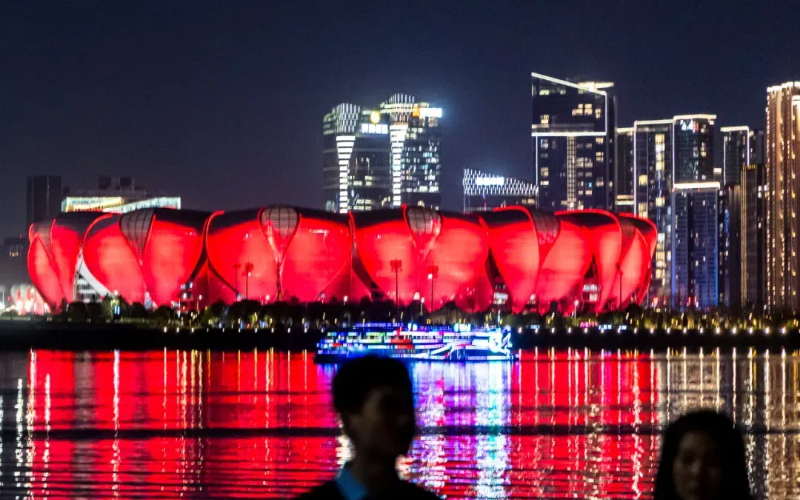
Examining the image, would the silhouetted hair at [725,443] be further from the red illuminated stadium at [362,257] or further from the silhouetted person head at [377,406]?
the red illuminated stadium at [362,257]

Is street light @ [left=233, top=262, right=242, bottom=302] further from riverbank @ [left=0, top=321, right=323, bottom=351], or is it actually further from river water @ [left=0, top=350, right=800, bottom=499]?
river water @ [left=0, top=350, right=800, bottom=499]

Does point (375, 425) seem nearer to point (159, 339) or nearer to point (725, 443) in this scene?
point (725, 443)

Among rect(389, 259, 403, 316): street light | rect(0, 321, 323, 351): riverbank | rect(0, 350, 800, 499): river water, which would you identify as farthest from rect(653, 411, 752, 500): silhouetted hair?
rect(389, 259, 403, 316): street light

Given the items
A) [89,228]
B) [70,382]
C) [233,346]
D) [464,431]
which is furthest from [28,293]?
[464,431]

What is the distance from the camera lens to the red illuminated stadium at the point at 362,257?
4469 inches

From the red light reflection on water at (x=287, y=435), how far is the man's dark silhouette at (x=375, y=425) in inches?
583

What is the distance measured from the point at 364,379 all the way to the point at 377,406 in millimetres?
96

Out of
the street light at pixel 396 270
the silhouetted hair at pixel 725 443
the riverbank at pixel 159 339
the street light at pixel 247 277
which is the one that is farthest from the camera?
the street light at pixel 396 270

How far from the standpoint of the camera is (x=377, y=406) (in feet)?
15.9

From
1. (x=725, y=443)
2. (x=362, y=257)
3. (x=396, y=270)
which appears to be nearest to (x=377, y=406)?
(x=725, y=443)

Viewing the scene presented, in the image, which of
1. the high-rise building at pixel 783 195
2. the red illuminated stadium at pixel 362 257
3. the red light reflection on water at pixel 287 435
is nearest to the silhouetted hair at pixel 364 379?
the red light reflection on water at pixel 287 435

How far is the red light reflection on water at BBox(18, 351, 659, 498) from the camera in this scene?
21.4m

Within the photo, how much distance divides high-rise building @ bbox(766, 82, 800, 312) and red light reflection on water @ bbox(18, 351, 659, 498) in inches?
5107

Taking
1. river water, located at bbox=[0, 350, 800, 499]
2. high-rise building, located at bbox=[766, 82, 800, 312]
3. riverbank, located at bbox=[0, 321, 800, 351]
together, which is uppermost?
high-rise building, located at bbox=[766, 82, 800, 312]
